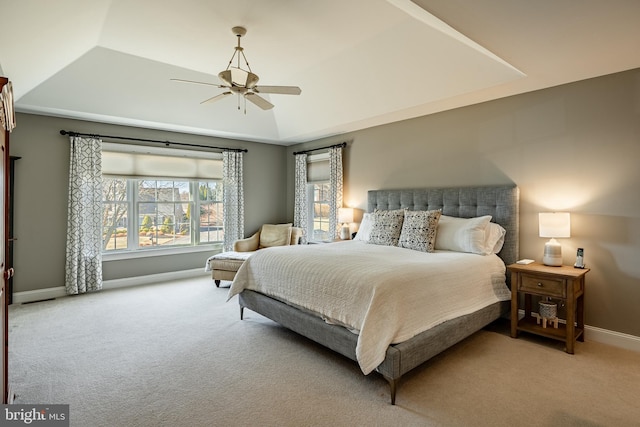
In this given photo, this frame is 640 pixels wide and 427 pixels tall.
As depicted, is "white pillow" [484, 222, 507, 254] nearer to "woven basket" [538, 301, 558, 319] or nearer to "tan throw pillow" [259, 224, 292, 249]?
"woven basket" [538, 301, 558, 319]

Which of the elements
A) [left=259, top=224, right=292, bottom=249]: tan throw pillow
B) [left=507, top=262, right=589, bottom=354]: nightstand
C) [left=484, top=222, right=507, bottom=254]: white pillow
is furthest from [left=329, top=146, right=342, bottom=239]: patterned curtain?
[left=507, top=262, right=589, bottom=354]: nightstand

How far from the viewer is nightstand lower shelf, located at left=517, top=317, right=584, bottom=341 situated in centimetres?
300

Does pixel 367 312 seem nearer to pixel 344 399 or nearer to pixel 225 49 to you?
pixel 344 399

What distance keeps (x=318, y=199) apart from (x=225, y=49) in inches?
131

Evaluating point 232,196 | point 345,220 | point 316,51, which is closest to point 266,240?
point 232,196

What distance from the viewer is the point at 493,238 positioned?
3.57 meters

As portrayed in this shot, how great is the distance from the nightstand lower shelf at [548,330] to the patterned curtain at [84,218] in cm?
543

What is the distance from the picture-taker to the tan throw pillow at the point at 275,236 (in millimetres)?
5973

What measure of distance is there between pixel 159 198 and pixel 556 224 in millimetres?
5502

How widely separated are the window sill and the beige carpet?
1.53 meters

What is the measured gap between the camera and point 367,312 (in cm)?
228

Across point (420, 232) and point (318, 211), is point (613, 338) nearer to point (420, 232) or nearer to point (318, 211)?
point (420, 232)

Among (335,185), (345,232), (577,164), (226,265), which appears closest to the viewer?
(577,164)

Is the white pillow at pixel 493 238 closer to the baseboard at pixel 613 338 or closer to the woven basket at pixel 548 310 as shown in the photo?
the woven basket at pixel 548 310
